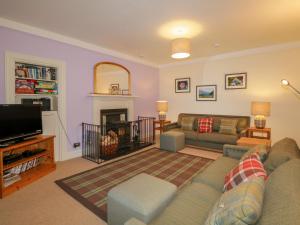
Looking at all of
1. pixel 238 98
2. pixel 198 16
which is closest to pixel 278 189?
pixel 198 16

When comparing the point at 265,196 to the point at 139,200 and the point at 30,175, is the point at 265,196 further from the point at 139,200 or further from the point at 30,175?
the point at 30,175

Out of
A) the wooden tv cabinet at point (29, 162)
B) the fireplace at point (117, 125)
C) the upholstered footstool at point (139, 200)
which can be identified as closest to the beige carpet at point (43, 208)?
the wooden tv cabinet at point (29, 162)

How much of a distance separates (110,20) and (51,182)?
9.46 ft

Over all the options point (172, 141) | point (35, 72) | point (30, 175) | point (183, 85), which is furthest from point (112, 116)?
point (183, 85)

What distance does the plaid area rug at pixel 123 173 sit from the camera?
2262mm

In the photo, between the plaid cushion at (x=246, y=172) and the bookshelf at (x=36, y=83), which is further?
the bookshelf at (x=36, y=83)

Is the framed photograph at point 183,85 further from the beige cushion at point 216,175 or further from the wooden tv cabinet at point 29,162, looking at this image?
the wooden tv cabinet at point 29,162

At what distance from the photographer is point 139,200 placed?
146cm

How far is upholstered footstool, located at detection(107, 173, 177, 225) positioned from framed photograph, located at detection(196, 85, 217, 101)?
4132 mm

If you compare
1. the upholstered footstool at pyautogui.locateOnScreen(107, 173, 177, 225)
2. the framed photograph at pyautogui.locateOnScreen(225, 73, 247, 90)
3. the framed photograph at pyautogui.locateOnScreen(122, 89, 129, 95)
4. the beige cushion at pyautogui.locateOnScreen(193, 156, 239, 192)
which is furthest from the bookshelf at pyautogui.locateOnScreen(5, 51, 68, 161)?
the framed photograph at pyautogui.locateOnScreen(225, 73, 247, 90)

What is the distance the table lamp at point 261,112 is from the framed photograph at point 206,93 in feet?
4.33

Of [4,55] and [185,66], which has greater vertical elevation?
[185,66]

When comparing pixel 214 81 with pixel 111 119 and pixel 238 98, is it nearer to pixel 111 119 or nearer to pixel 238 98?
pixel 238 98

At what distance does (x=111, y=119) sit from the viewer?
469 cm
